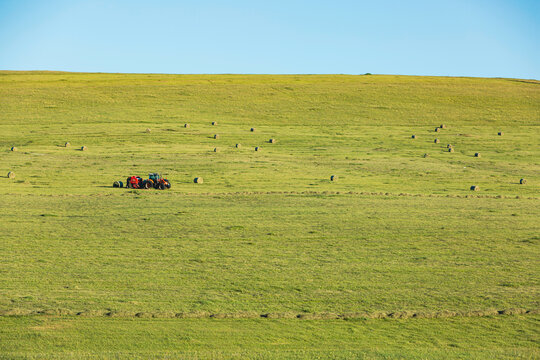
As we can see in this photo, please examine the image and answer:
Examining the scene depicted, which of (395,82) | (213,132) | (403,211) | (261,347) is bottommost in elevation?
(261,347)

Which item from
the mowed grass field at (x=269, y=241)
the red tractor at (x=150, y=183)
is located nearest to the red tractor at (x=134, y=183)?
the red tractor at (x=150, y=183)

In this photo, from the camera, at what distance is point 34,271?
17578mm

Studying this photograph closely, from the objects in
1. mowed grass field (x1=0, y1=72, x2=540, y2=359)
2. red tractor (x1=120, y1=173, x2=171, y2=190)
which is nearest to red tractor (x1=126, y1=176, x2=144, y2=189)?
red tractor (x1=120, y1=173, x2=171, y2=190)

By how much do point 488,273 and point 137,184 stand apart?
20983 millimetres

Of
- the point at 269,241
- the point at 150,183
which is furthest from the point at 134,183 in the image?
the point at 269,241

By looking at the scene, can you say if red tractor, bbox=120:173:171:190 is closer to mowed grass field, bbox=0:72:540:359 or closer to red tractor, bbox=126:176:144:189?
red tractor, bbox=126:176:144:189

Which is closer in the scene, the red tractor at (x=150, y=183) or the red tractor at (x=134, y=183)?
the red tractor at (x=150, y=183)

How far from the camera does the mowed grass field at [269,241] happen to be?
13148mm

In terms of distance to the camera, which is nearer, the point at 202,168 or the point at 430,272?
the point at 430,272

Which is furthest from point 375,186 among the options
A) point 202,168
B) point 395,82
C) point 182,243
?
point 395,82

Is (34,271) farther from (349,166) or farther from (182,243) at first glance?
(349,166)

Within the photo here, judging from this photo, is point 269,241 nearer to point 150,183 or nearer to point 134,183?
point 150,183

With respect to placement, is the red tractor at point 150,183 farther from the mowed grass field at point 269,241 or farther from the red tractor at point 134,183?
the mowed grass field at point 269,241

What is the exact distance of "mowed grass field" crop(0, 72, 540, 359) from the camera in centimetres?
1315
